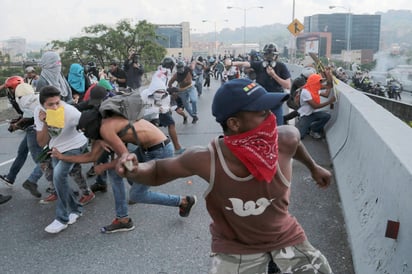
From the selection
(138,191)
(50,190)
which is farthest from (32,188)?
(138,191)

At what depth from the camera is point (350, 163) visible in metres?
5.08

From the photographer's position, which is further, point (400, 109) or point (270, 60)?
point (400, 109)

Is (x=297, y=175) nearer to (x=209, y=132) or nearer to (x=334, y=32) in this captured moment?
(x=209, y=132)

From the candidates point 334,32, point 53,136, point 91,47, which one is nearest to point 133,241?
point 53,136

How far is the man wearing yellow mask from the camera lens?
A: 4480 mm

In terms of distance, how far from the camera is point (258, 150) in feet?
6.70

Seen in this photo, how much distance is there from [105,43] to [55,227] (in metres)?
25.1

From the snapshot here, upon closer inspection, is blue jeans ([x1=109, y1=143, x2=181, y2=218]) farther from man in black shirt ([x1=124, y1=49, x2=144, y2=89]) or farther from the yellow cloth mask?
man in black shirt ([x1=124, y1=49, x2=144, y2=89])

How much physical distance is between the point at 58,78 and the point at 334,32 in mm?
164388

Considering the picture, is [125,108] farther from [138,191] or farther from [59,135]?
[59,135]

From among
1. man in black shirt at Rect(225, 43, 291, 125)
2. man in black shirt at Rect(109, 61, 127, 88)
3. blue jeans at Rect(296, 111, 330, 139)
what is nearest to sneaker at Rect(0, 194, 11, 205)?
man in black shirt at Rect(225, 43, 291, 125)

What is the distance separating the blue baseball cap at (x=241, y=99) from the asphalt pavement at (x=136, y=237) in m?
2.06

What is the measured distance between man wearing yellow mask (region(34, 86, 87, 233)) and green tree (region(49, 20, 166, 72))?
24.3 m

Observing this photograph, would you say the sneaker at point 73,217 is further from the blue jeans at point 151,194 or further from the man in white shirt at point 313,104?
the man in white shirt at point 313,104
